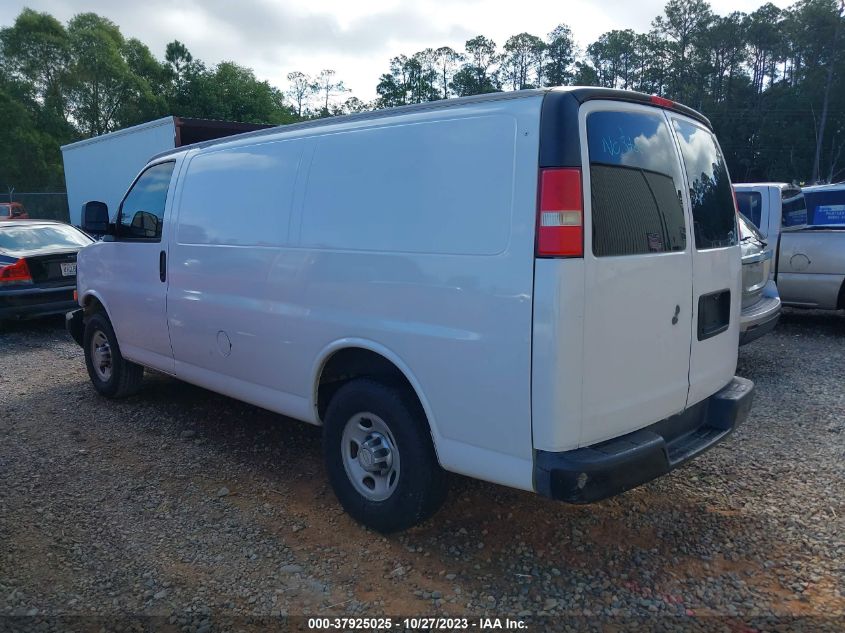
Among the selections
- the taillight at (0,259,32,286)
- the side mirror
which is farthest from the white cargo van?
the taillight at (0,259,32,286)

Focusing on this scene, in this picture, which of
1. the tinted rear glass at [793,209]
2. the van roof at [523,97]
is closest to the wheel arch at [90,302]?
the van roof at [523,97]

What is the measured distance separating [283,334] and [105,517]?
143 centimetres

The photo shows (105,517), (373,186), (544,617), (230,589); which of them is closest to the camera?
(544,617)

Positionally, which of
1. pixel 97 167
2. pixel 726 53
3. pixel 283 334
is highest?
pixel 726 53

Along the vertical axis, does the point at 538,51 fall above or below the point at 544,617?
above

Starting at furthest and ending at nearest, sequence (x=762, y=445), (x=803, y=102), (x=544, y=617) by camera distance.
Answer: (x=803, y=102)
(x=762, y=445)
(x=544, y=617)

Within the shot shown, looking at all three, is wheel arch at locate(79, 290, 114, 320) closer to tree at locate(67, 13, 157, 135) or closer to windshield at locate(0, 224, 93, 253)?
windshield at locate(0, 224, 93, 253)

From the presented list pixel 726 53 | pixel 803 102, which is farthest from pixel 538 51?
pixel 803 102

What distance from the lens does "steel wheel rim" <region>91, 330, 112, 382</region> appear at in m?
5.82

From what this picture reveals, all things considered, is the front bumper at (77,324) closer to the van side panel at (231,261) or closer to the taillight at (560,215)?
the van side panel at (231,261)

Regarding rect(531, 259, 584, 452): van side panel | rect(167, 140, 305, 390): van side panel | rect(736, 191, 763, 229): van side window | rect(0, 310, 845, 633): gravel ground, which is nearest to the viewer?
rect(531, 259, 584, 452): van side panel

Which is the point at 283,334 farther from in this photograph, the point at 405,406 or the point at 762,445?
the point at 762,445

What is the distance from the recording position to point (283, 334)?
377 centimetres

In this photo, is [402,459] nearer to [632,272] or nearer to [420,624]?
[420,624]
